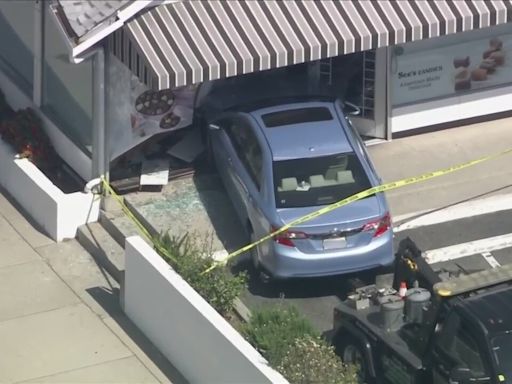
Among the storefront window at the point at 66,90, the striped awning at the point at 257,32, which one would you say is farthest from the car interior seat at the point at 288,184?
the storefront window at the point at 66,90

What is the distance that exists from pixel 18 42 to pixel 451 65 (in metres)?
6.33

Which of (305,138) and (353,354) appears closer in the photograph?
(353,354)

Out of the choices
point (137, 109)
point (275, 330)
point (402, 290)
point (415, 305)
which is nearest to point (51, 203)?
point (137, 109)

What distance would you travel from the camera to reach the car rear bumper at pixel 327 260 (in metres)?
15.6

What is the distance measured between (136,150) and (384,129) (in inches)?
138

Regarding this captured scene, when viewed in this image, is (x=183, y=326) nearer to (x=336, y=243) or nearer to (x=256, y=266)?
(x=256, y=266)

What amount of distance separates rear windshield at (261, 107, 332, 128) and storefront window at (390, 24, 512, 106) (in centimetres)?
220

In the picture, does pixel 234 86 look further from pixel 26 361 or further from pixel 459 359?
pixel 459 359

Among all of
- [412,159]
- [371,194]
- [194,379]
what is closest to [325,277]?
[371,194]

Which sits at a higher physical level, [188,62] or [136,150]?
[188,62]

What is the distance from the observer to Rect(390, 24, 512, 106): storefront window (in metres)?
19.2

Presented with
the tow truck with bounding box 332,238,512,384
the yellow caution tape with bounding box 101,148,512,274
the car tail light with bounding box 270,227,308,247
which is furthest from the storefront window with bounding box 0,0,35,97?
the tow truck with bounding box 332,238,512,384

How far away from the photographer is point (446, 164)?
61.0ft

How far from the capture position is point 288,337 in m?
13.9
